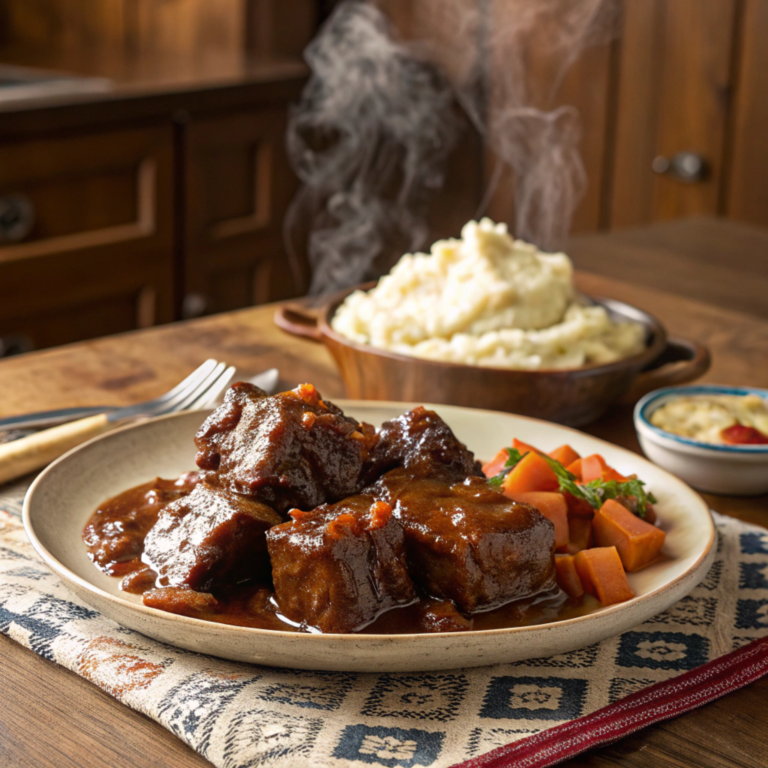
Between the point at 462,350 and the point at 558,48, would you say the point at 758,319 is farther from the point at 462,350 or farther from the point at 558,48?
the point at 558,48

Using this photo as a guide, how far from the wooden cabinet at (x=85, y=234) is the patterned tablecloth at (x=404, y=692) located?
3.12m

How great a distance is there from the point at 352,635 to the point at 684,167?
16.5 ft

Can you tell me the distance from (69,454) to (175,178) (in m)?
3.47

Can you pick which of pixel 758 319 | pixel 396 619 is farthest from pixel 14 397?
pixel 758 319

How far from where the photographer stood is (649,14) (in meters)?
5.45

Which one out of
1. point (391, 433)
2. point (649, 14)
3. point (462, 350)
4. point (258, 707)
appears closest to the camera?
point (258, 707)

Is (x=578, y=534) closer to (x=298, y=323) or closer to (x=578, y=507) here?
(x=578, y=507)

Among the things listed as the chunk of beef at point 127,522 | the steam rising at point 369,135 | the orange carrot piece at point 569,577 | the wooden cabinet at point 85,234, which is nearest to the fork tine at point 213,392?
the chunk of beef at point 127,522

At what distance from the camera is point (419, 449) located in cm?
148

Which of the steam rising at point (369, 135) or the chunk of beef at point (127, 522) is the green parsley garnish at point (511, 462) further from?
the steam rising at point (369, 135)

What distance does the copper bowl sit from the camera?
6.52 ft

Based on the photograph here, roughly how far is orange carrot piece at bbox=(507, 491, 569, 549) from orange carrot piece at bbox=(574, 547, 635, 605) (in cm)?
10

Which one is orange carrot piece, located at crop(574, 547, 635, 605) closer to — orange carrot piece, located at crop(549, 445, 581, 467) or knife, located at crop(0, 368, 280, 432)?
orange carrot piece, located at crop(549, 445, 581, 467)

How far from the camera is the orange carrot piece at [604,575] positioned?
4.33 feet
